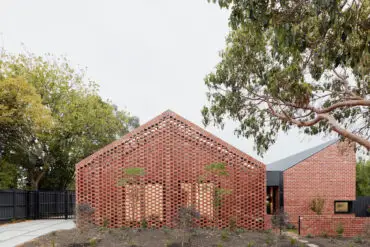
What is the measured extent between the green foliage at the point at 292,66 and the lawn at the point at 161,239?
11.2 feet

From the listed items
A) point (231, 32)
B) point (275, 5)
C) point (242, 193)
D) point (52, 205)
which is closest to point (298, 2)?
point (275, 5)

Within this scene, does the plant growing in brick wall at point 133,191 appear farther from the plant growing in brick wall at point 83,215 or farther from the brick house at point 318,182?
the brick house at point 318,182

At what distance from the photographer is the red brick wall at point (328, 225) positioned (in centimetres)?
1280

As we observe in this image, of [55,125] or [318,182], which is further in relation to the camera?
[55,125]

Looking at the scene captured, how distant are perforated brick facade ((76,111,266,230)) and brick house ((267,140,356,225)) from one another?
15.9 ft

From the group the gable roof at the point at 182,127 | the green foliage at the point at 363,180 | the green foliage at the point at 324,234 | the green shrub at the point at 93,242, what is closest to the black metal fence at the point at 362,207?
the green foliage at the point at 363,180

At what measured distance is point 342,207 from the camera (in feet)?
56.6

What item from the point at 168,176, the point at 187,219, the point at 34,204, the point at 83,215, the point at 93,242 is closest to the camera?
the point at 187,219

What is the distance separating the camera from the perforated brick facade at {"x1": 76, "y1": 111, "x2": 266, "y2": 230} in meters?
12.5

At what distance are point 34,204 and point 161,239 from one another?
9.39 m

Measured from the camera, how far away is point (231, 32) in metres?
11.8

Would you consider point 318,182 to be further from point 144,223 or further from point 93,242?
point 93,242

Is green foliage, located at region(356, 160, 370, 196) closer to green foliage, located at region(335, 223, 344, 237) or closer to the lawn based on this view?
green foliage, located at region(335, 223, 344, 237)

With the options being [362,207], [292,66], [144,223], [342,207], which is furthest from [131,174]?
[362,207]
